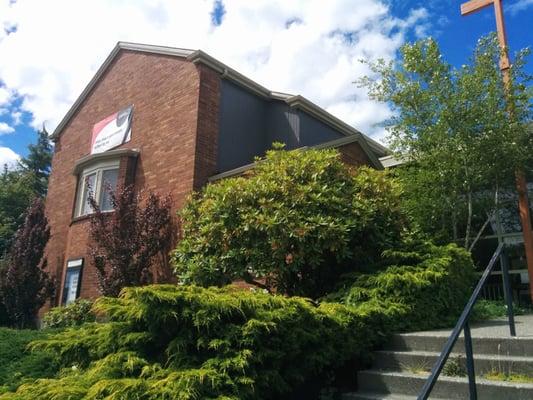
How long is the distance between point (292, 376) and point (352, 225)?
2760mm

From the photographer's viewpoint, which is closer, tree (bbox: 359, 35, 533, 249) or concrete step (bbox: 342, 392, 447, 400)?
concrete step (bbox: 342, 392, 447, 400)

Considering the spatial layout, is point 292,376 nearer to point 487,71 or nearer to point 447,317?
point 447,317

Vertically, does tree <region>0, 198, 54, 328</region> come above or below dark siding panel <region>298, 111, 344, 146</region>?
below

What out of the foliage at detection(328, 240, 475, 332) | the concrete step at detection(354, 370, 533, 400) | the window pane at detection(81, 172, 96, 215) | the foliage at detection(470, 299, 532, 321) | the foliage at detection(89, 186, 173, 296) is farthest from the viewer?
the window pane at detection(81, 172, 96, 215)

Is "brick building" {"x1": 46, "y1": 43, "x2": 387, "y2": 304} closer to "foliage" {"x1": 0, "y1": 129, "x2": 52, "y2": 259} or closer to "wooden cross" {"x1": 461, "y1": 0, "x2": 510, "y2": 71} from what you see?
"wooden cross" {"x1": 461, "y1": 0, "x2": 510, "y2": 71}

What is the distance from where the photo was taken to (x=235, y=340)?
3.90m

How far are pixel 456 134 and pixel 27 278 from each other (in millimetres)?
11784

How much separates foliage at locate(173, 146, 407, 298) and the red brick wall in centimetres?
407

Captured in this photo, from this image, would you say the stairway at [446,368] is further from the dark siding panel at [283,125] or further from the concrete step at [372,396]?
the dark siding panel at [283,125]

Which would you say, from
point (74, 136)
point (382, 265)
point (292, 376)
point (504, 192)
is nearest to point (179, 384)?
point (292, 376)

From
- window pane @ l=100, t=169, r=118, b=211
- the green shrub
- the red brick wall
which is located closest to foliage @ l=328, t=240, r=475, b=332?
the red brick wall

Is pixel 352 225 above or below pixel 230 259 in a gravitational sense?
above

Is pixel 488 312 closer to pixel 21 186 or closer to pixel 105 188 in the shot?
pixel 105 188

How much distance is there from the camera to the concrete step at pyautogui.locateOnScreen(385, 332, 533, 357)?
4309mm
